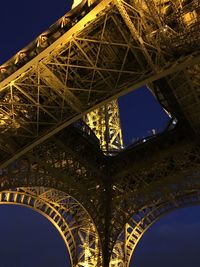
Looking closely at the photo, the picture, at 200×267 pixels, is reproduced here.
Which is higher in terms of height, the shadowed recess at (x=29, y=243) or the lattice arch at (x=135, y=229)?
the shadowed recess at (x=29, y=243)

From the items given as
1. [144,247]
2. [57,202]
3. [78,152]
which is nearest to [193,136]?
[78,152]

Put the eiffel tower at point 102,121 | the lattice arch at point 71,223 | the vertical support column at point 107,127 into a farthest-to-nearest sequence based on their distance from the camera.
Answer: the vertical support column at point 107,127
the lattice arch at point 71,223
the eiffel tower at point 102,121

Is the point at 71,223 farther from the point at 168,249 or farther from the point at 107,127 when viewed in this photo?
the point at 168,249

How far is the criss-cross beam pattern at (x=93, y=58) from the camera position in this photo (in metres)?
11.3

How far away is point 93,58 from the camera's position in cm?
1320

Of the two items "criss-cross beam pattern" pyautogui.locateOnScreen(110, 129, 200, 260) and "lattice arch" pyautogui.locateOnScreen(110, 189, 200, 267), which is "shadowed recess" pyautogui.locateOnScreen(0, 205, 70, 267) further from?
"criss-cross beam pattern" pyautogui.locateOnScreen(110, 129, 200, 260)

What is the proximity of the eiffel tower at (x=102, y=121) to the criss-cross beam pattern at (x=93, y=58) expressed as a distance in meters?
0.03

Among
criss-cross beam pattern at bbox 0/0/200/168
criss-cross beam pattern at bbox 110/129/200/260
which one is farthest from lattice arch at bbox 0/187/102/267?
criss-cross beam pattern at bbox 0/0/200/168

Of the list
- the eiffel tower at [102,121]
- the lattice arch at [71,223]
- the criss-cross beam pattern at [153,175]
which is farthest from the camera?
the lattice arch at [71,223]

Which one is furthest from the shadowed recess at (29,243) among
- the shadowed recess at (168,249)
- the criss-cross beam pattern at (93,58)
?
the criss-cross beam pattern at (93,58)

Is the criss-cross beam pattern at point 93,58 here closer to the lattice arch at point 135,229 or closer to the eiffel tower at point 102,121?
the eiffel tower at point 102,121

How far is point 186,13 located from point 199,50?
4.49 ft

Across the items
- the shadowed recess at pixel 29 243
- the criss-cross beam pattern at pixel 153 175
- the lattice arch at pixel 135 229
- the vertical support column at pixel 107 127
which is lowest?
the lattice arch at pixel 135 229

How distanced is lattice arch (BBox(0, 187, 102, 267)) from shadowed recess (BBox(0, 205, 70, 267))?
54.7 m
